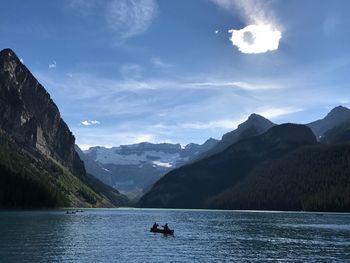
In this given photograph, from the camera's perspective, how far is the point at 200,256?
93.6m

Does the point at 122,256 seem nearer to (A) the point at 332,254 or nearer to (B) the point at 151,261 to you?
(B) the point at 151,261

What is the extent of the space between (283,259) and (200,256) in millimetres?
14940

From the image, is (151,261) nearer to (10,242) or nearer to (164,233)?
(10,242)

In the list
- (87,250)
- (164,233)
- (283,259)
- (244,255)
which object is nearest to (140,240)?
(164,233)

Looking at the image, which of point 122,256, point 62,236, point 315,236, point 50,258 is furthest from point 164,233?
point 50,258

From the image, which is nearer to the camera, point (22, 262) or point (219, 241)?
point (22, 262)

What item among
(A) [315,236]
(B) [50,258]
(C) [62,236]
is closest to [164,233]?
(C) [62,236]

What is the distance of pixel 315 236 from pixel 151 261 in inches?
2774

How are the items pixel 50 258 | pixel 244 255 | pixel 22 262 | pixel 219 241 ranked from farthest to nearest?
1. pixel 219 241
2. pixel 244 255
3. pixel 50 258
4. pixel 22 262

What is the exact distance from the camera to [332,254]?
9762 centimetres

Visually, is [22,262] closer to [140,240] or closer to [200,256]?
[200,256]

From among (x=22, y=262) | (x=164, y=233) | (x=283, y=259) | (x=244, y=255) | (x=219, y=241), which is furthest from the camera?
(x=164, y=233)

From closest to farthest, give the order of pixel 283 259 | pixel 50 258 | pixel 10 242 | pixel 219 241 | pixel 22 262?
pixel 22 262, pixel 50 258, pixel 283 259, pixel 10 242, pixel 219 241

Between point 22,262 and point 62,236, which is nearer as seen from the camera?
point 22,262
